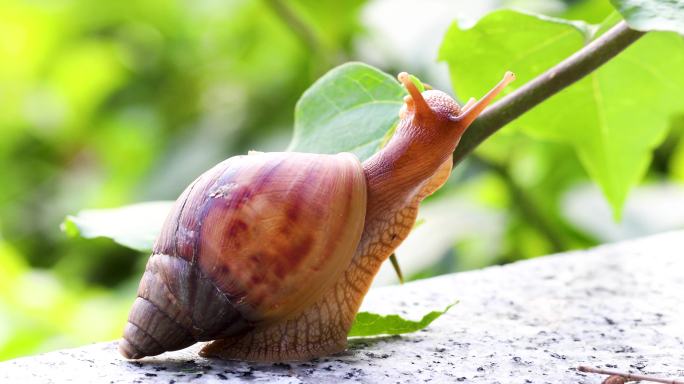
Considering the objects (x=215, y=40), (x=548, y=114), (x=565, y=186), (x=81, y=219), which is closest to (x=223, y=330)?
(x=81, y=219)

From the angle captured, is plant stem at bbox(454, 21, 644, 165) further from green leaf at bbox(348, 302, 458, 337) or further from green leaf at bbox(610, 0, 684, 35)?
green leaf at bbox(348, 302, 458, 337)

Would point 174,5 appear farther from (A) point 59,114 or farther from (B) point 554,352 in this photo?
(B) point 554,352

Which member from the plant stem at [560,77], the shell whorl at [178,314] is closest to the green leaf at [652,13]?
the plant stem at [560,77]

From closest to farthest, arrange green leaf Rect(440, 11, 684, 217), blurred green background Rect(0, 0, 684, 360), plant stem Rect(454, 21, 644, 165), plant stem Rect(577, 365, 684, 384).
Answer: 1. plant stem Rect(577, 365, 684, 384)
2. plant stem Rect(454, 21, 644, 165)
3. green leaf Rect(440, 11, 684, 217)
4. blurred green background Rect(0, 0, 684, 360)

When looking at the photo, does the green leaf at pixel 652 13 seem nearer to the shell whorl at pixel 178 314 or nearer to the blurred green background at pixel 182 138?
the blurred green background at pixel 182 138

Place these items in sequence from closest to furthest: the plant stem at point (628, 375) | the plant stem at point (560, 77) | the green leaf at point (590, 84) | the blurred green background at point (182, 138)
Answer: the plant stem at point (628, 375)
the plant stem at point (560, 77)
the green leaf at point (590, 84)
the blurred green background at point (182, 138)

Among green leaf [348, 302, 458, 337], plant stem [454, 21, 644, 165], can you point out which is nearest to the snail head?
plant stem [454, 21, 644, 165]
